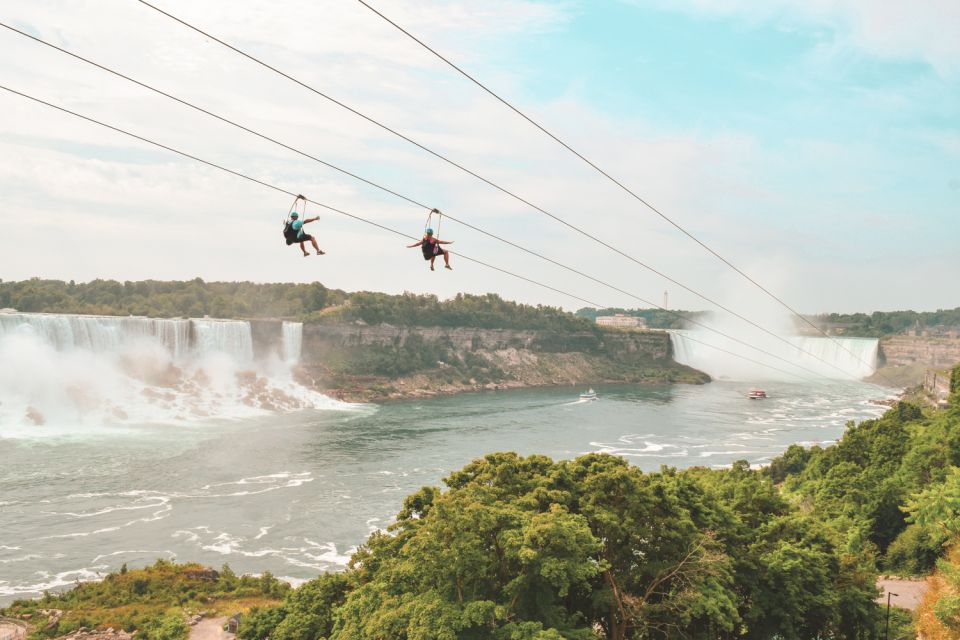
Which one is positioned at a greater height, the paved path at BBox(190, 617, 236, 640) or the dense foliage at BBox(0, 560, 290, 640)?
the dense foliage at BBox(0, 560, 290, 640)

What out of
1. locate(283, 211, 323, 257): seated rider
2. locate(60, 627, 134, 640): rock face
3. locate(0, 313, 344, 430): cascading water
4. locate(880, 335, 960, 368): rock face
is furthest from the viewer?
locate(880, 335, 960, 368): rock face

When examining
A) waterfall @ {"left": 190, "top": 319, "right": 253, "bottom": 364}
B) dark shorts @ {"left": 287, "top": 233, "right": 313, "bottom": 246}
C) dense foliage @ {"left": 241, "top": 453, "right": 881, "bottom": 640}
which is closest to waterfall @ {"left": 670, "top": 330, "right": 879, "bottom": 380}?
waterfall @ {"left": 190, "top": 319, "right": 253, "bottom": 364}

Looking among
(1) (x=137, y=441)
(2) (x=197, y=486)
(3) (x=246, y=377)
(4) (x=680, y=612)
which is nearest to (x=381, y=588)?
(4) (x=680, y=612)

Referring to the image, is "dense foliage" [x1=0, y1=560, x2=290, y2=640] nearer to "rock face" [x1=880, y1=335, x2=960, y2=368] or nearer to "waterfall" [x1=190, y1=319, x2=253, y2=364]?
"waterfall" [x1=190, y1=319, x2=253, y2=364]

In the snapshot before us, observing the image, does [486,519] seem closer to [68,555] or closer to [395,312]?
[68,555]

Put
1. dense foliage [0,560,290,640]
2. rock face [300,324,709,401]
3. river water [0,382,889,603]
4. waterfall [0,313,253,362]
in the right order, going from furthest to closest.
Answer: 1. rock face [300,324,709,401]
2. waterfall [0,313,253,362]
3. river water [0,382,889,603]
4. dense foliage [0,560,290,640]

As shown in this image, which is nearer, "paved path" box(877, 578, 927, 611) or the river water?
"paved path" box(877, 578, 927, 611)

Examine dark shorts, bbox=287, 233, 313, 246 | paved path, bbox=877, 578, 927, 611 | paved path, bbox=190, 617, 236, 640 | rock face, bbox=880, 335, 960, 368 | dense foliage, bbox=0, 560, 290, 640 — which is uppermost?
dark shorts, bbox=287, 233, 313, 246

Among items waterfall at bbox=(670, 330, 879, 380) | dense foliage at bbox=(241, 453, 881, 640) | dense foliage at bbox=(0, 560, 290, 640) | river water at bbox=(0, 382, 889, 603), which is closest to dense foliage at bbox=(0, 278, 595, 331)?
waterfall at bbox=(670, 330, 879, 380)
